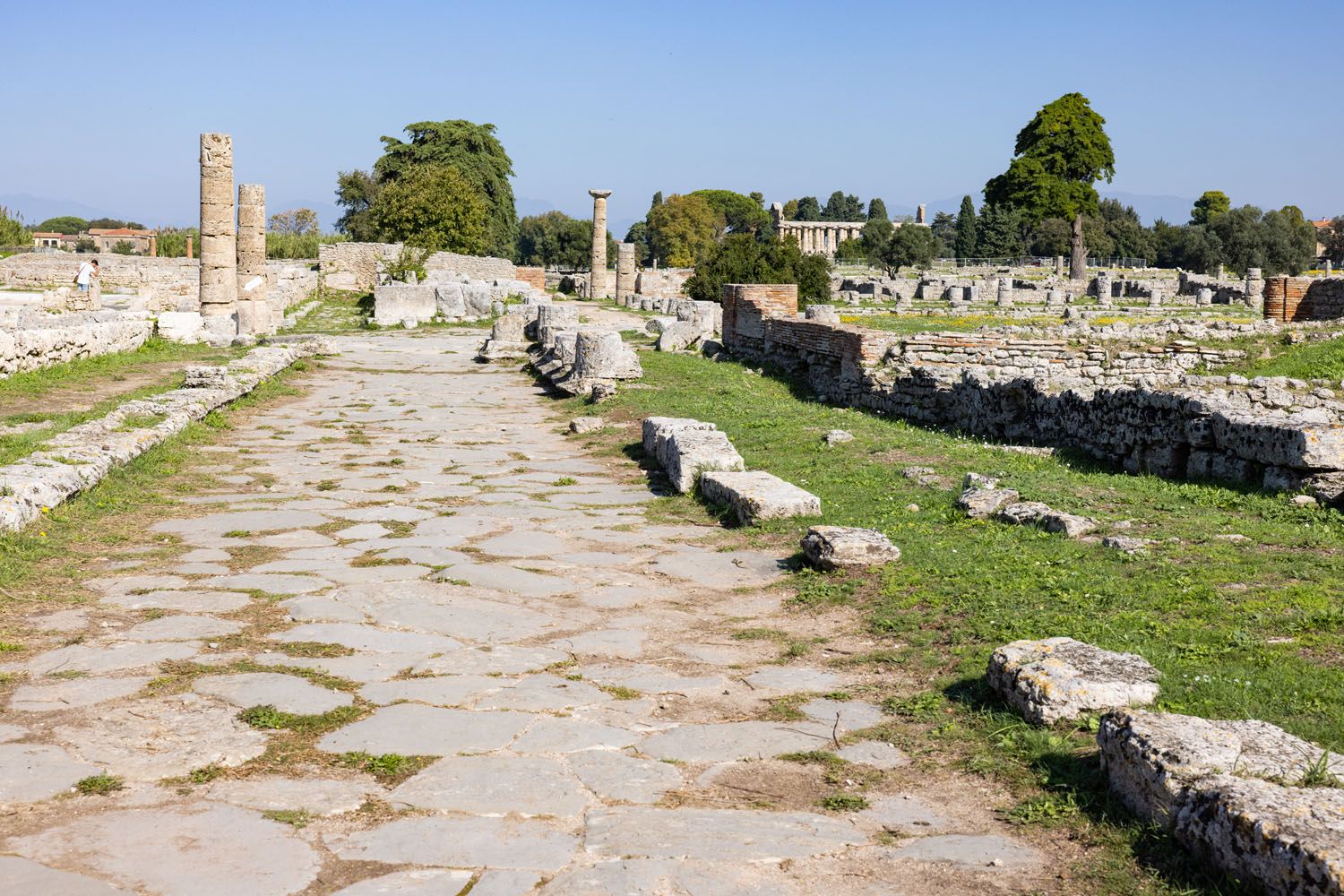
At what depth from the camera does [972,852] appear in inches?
131

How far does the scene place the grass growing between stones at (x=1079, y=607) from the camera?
3.77m

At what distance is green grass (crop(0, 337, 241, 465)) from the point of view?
980 cm

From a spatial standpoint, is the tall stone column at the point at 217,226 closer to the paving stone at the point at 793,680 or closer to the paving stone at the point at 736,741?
the paving stone at the point at 793,680

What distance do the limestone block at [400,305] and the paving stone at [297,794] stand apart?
23.8m

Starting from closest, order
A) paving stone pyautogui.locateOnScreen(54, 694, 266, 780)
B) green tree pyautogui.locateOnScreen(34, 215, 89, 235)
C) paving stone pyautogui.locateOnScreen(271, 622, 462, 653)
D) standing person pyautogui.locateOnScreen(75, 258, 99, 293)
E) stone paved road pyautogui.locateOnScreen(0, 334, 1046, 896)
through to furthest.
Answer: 1. stone paved road pyautogui.locateOnScreen(0, 334, 1046, 896)
2. paving stone pyautogui.locateOnScreen(54, 694, 266, 780)
3. paving stone pyautogui.locateOnScreen(271, 622, 462, 653)
4. standing person pyautogui.locateOnScreen(75, 258, 99, 293)
5. green tree pyautogui.locateOnScreen(34, 215, 89, 235)

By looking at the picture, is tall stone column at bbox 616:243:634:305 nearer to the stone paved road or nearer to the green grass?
the green grass

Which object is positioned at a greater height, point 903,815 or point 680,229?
point 680,229

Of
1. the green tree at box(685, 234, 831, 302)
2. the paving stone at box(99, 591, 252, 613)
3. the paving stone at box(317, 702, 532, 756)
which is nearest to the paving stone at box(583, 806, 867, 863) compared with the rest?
the paving stone at box(317, 702, 532, 756)

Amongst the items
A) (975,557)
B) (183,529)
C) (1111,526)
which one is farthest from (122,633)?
(1111,526)

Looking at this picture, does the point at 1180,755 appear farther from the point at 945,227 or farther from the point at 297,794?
the point at 945,227

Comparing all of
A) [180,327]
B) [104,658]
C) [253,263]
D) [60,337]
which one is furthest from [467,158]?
[104,658]

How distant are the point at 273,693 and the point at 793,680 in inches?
80.6

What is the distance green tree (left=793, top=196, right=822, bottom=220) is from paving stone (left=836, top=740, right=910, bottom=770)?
151 meters

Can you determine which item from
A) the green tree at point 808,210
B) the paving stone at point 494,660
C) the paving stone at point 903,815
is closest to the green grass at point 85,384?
the paving stone at point 494,660
